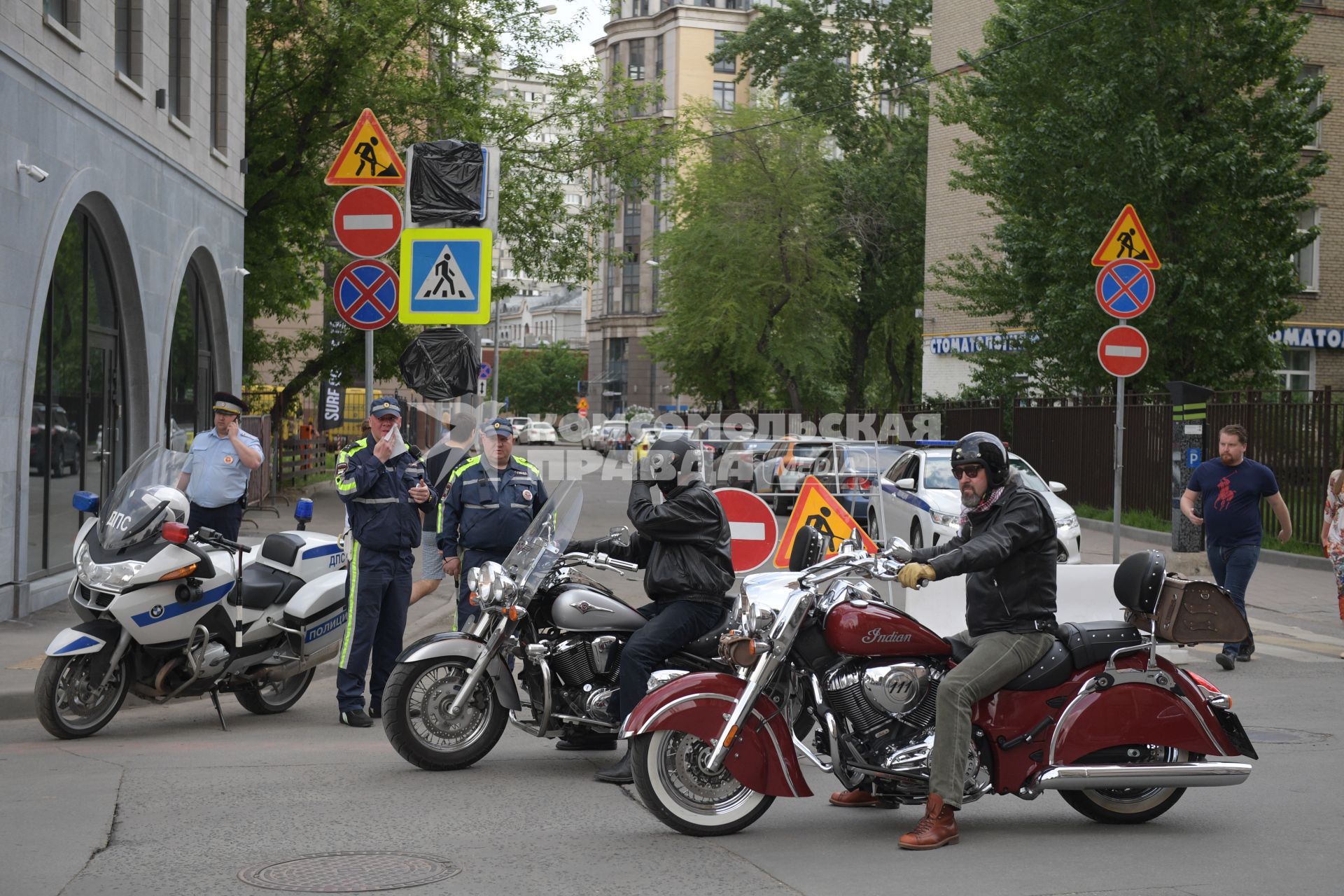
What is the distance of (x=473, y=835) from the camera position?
19.6ft

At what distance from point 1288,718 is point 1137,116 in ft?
60.2

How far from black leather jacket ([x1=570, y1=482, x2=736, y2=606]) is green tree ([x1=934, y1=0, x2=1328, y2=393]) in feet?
65.5

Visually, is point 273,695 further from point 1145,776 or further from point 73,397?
point 73,397

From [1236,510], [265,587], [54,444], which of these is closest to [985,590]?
[265,587]

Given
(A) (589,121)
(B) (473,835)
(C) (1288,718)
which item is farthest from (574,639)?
(A) (589,121)

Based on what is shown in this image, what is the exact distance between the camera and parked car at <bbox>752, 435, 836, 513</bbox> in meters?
26.1

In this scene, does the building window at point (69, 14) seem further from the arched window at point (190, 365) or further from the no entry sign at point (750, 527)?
the no entry sign at point (750, 527)

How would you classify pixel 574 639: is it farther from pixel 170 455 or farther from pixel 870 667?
pixel 170 455

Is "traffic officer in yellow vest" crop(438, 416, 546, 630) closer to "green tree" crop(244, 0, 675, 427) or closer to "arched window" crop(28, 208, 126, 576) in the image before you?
"arched window" crop(28, 208, 126, 576)

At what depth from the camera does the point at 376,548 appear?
339 inches

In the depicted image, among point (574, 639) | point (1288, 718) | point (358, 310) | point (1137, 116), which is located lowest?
point (1288, 718)

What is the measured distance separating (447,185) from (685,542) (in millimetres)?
4998

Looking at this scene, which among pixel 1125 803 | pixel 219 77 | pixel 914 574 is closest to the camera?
pixel 914 574

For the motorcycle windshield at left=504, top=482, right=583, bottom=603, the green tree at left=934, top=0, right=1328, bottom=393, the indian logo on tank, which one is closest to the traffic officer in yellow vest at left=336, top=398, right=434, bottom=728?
the motorcycle windshield at left=504, top=482, right=583, bottom=603
